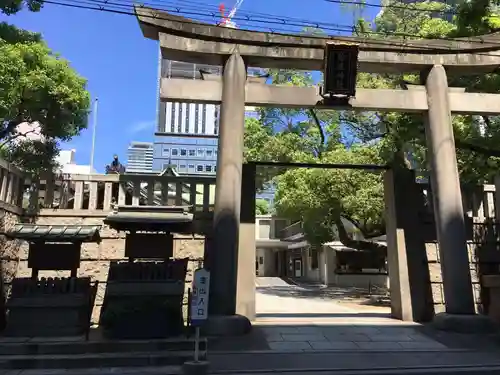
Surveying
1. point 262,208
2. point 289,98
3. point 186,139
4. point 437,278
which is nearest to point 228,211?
point 289,98

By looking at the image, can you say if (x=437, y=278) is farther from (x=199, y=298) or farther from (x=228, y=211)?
(x=199, y=298)

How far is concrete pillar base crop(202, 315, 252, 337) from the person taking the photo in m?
9.35

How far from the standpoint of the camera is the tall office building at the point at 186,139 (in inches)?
3718

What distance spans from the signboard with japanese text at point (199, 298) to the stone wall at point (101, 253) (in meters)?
3.75

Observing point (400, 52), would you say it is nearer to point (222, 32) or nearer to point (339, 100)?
point (339, 100)

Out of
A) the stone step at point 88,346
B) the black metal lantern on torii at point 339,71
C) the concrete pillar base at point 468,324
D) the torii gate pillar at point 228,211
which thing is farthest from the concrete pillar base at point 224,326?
the black metal lantern on torii at point 339,71

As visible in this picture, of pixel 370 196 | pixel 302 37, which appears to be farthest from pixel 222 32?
pixel 370 196

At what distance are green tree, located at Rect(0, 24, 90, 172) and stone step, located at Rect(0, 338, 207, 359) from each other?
522cm

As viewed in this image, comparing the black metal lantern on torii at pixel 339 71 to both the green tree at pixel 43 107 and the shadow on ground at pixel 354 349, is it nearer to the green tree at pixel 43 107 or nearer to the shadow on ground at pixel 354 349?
the shadow on ground at pixel 354 349

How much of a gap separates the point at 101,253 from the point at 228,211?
359 centimetres

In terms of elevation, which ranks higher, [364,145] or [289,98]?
[364,145]

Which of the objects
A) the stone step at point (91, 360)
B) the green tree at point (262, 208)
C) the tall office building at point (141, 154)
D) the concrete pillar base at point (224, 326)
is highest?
the tall office building at point (141, 154)

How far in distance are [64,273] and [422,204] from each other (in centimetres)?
968

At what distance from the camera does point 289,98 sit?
1121 centimetres
